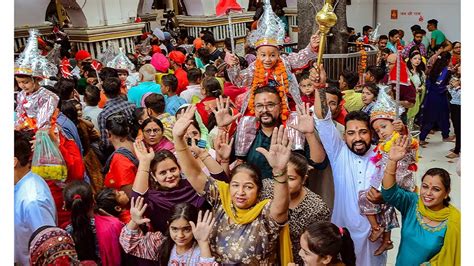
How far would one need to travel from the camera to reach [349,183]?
9.92 ft

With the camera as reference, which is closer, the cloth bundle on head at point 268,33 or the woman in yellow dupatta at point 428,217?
the woman in yellow dupatta at point 428,217

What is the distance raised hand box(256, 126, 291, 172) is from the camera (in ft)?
7.32

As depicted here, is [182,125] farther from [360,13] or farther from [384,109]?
[360,13]

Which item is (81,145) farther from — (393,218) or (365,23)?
(365,23)

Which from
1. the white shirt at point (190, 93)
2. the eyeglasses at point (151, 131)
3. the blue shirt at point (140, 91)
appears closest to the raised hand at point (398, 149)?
the eyeglasses at point (151, 131)

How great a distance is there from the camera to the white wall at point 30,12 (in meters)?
10.8

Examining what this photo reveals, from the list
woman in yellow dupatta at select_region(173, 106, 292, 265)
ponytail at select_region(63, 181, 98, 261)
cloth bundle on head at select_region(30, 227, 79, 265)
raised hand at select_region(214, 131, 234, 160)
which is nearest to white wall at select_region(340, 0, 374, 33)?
raised hand at select_region(214, 131, 234, 160)

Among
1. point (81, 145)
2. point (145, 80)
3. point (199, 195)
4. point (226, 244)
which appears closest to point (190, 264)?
point (226, 244)

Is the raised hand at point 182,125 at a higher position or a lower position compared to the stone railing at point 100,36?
lower

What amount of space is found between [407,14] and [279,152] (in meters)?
10.8

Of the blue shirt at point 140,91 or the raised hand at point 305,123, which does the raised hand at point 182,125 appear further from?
the blue shirt at point 140,91

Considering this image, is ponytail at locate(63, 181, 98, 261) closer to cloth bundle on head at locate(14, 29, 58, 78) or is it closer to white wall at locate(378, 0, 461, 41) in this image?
cloth bundle on head at locate(14, 29, 58, 78)

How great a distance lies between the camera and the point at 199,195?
2.66 metres

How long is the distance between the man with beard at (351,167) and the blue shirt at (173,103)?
184 centimetres
